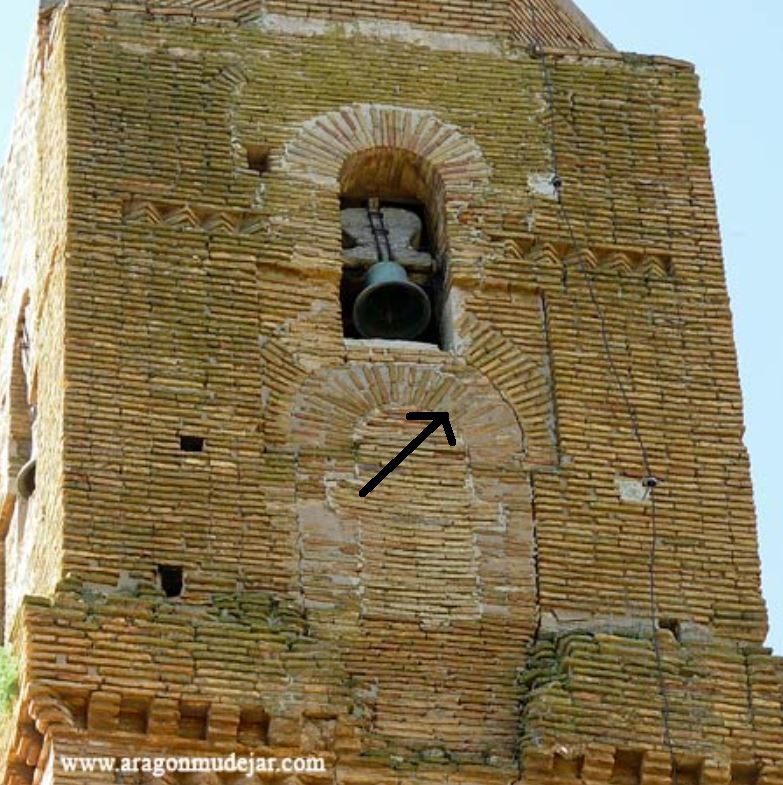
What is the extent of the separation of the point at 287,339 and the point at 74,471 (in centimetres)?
174

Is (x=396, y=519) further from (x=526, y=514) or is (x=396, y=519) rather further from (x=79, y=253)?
(x=79, y=253)

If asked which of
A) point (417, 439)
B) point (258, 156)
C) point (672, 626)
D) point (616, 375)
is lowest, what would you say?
point (672, 626)

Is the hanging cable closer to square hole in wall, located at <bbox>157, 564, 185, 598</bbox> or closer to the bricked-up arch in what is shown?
the bricked-up arch

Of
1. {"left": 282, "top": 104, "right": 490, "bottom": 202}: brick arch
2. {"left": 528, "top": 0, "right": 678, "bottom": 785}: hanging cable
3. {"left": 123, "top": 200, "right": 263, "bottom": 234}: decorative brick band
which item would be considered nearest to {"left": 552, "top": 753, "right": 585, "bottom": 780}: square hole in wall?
{"left": 528, "top": 0, "right": 678, "bottom": 785}: hanging cable

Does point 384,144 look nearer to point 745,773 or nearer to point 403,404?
point 403,404

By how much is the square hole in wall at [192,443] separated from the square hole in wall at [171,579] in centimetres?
84

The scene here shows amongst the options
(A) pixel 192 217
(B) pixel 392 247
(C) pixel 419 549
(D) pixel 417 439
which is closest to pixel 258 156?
(A) pixel 192 217

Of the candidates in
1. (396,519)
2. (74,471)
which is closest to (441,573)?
(396,519)

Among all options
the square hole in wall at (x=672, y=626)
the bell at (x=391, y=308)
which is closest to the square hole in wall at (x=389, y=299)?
the bell at (x=391, y=308)

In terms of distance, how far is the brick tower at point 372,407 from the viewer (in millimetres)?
23750

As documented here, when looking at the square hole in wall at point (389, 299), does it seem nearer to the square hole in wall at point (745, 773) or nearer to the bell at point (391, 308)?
the bell at point (391, 308)

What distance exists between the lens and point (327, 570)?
24516 mm

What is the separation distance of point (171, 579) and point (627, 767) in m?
2.68

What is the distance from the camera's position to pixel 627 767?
2378 centimetres
